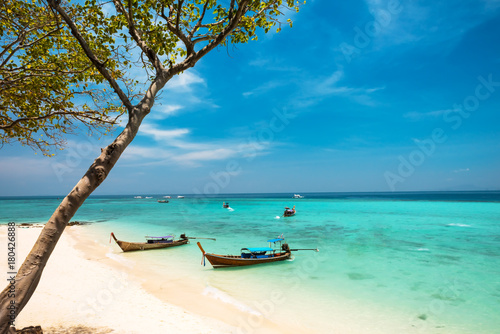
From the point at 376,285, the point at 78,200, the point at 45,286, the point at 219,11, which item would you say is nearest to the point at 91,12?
the point at 219,11

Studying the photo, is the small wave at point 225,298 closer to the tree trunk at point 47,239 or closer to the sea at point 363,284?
the sea at point 363,284

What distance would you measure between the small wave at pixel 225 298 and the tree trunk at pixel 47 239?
29.7 ft

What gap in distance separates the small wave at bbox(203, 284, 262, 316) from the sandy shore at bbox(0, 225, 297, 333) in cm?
26

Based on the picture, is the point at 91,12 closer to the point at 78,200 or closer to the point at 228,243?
the point at 78,200

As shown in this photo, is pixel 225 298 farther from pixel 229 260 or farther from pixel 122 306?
pixel 122 306

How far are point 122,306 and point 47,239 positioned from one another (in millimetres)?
8222

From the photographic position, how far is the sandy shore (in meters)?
8.63

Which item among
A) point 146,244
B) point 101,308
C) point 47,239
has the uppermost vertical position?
point 47,239

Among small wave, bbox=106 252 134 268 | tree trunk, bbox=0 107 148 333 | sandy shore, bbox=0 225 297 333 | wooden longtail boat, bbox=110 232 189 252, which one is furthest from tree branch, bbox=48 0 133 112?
wooden longtail boat, bbox=110 232 189 252

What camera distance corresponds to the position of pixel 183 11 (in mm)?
Result: 7066

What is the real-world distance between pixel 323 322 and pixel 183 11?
12.2 meters

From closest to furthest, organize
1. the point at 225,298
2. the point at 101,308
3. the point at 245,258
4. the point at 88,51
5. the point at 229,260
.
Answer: the point at 88,51
the point at 101,308
the point at 225,298
the point at 229,260
the point at 245,258

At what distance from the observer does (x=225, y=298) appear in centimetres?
1273

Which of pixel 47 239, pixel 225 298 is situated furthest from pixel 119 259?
pixel 47 239
